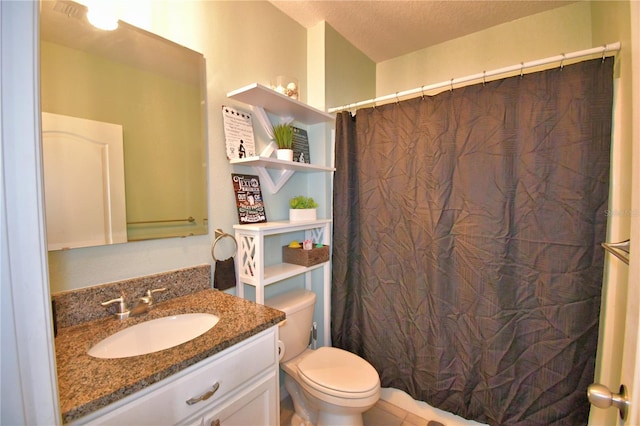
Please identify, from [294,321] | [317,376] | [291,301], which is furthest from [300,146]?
[317,376]

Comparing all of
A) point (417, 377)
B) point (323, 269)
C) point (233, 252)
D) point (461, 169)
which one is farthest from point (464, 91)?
point (417, 377)

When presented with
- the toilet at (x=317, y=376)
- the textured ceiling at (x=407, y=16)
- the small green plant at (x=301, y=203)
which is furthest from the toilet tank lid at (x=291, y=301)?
the textured ceiling at (x=407, y=16)

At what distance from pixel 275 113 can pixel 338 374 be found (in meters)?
1.49

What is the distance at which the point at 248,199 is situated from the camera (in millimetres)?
1494

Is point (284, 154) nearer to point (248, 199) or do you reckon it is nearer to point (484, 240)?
point (248, 199)

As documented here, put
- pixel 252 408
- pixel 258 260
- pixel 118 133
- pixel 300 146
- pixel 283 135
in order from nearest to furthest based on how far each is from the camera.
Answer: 1. pixel 252 408
2. pixel 118 133
3. pixel 258 260
4. pixel 283 135
5. pixel 300 146

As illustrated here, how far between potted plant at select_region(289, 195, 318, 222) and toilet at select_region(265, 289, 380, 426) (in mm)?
478

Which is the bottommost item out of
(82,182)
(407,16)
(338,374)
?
(338,374)

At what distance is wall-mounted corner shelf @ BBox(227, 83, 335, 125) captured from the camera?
1311 mm

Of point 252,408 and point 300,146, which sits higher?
point 300,146

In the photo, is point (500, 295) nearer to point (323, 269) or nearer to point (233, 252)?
point (323, 269)

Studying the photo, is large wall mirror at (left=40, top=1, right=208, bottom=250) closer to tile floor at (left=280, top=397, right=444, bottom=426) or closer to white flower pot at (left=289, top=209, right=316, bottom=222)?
white flower pot at (left=289, top=209, right=316, bottom=222)

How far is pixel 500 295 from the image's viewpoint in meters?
1.36

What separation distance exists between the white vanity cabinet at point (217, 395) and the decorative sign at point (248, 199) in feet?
2.17
